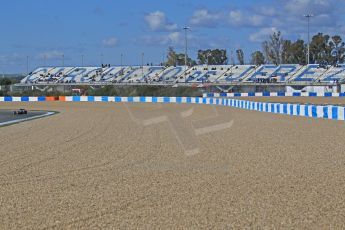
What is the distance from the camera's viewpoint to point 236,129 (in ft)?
74.5

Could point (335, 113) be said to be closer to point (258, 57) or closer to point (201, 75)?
point (201, 75)

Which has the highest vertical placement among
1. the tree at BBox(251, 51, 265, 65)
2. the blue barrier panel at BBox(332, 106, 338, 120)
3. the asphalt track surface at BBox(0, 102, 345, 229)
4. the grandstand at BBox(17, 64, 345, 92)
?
the tree at BBox(251, 51, 265, 65)

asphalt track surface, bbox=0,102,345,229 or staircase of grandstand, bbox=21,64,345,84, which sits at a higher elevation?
staircase of grandstand, bbox=21,64,345,84

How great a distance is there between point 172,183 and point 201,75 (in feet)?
356

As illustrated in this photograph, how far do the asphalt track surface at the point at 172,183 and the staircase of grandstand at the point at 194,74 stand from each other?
78788 mm

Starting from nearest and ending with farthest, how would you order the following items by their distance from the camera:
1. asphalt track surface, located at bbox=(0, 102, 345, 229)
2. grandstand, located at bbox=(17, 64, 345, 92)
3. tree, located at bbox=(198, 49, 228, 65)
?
asphalt track surface, located at bbox=(0, 102, 345, 229) < grandstand, located at bbox=(17, 64, 345, 92) < tree, located at bbox=(198, 49, 228, 65)

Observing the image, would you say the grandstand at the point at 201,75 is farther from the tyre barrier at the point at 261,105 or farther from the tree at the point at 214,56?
the tree at the point at 214,56

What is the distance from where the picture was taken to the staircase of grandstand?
103 metres

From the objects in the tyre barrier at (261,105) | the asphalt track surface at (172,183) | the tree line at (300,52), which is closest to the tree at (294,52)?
the tree line at (300,52)

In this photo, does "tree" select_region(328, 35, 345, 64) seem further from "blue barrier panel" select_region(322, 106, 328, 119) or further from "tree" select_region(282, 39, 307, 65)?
"blue barrier panel" select_region(322, 106, 328, 119)

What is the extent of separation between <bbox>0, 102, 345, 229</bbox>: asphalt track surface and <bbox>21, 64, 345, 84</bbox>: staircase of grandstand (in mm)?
78788

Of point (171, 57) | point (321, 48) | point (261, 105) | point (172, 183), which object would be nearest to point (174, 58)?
point (171, 57)

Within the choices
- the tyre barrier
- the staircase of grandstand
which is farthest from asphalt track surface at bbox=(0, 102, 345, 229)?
the staircase of grandstand

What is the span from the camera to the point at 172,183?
1012 centimetres
